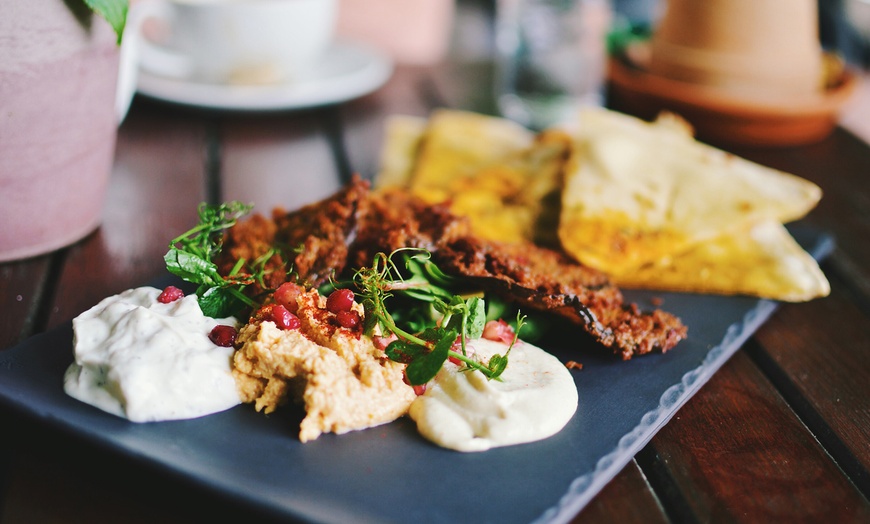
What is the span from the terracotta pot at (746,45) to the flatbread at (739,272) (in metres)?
1.06

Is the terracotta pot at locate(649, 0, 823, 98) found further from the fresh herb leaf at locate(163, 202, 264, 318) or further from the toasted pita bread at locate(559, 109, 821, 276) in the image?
the fresh herb leaf at locate(163, 202, 264, 318)

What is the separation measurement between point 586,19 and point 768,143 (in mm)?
817

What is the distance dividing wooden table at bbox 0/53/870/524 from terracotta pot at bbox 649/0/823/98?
256 millimetres

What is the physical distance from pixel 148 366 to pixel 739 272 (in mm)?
1289

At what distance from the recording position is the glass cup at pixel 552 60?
287 cm

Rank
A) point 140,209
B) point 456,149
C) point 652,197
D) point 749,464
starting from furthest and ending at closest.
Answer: point 456,149, point 140,209, point 652,197, point 749,464

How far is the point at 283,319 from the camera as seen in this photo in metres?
1.26

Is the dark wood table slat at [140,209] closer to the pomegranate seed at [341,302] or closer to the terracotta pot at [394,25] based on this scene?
the pomegranate seed at [341,302]

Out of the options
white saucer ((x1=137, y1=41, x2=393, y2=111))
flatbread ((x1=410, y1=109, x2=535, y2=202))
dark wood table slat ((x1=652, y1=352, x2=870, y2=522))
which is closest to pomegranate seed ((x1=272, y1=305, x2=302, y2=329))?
dark wood table slat ((x1=652, y1=352, x2=870, y2=522))

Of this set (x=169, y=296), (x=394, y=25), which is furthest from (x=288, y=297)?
(x=394, y=25)

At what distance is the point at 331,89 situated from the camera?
277 cm

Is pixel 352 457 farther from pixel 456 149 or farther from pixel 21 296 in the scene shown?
pixel 456 149

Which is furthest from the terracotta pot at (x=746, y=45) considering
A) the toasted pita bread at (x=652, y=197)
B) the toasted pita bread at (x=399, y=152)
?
the toasted pita bread at (x=399, y=152)

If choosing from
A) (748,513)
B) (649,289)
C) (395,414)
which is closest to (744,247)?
(649,289)
